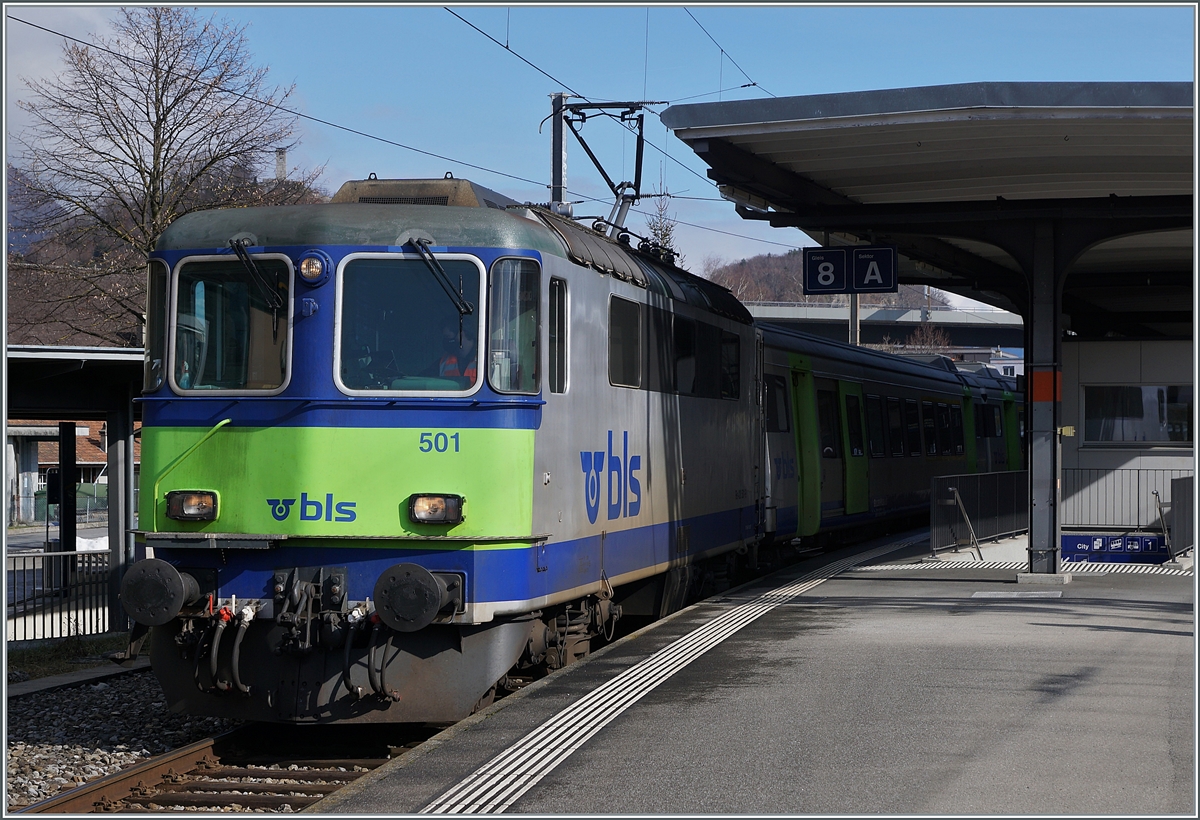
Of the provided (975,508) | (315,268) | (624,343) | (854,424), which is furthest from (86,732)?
(854,424)

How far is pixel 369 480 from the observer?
25.7 ft

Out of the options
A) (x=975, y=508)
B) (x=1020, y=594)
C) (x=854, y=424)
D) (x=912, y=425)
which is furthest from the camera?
(x=912, y=425)

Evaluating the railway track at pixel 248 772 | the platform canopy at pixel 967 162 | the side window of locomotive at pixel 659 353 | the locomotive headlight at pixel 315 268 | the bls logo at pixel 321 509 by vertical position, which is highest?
the platform canopy at pixel 967 162

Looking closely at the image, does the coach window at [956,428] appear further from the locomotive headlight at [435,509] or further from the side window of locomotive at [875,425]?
the locomotive headlight at [435,509]

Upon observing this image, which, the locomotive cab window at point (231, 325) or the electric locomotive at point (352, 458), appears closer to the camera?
→ the electric locomotive at point (352, 458)

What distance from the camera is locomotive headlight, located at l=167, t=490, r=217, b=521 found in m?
7.95

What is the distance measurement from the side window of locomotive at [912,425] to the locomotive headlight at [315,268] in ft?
50.9

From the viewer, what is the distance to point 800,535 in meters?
17.2

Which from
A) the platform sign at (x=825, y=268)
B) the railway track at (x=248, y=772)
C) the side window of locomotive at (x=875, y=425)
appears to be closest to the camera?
the railway track at (x=248, y=772)

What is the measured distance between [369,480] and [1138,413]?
14.0 meters

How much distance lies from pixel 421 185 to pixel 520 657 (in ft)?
10.7

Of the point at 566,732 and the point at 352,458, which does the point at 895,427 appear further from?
the point at 566,732

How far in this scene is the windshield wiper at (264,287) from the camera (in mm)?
8062

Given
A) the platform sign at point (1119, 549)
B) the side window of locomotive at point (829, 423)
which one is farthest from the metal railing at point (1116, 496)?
the side window of locomotive at point (829, 423)
